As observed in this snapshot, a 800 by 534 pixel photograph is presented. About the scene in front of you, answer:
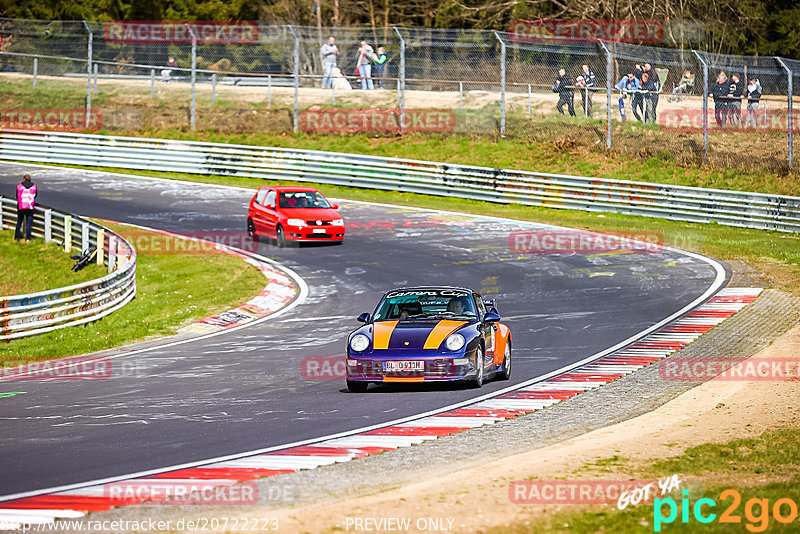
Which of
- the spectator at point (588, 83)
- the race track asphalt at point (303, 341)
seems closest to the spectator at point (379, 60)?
the spectator at point (588, 83)

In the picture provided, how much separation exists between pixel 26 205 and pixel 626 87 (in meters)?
18.6

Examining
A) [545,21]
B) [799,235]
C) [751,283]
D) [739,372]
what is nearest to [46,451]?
[739,372]

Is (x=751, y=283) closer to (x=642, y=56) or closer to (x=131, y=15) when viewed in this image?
(x=642, y=56)

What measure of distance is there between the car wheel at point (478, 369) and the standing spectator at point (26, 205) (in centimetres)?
1789

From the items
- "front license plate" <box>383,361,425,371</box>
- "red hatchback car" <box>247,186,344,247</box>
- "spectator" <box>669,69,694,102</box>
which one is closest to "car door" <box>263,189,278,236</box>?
"red hatchback car" <box>247,186,344,247</box>

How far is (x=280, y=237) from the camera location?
2678 cm

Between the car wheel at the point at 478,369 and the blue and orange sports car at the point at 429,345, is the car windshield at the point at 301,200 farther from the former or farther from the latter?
the car wheel at the point at 478,369

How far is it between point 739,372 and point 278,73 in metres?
29.4

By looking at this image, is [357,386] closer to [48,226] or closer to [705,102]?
[48,226]

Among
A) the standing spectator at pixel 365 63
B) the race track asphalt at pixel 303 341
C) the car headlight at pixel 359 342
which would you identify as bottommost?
the race track asphalt at pixel 303 341

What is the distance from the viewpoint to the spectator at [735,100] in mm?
30538

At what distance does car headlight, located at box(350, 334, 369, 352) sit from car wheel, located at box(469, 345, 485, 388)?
1.32m

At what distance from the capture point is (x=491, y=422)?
1124cm

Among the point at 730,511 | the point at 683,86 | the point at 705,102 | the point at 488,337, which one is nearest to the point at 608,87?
the point at 683,86
